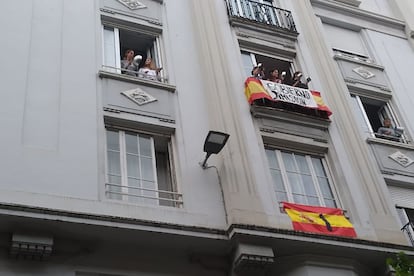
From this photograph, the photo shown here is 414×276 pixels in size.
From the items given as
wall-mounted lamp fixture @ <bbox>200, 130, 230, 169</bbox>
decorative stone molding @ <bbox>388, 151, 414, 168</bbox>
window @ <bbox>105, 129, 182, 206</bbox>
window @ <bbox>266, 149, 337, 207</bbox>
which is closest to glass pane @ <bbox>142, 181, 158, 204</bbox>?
window @ <bbox>105, 129, 182, 206</bbox>

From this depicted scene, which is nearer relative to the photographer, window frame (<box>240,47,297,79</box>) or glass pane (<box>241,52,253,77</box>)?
glass pane (<box>241,52,253,77</box>)

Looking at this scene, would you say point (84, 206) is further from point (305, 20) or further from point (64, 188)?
point (305, 20)

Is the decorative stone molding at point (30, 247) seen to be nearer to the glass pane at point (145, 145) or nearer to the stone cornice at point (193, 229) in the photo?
the stone cornice at point (193, 229)

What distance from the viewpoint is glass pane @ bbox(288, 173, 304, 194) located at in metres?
12.5

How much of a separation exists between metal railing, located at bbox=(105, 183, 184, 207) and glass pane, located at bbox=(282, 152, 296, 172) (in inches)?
116

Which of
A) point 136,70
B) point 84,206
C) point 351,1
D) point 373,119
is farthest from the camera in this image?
point 351,1

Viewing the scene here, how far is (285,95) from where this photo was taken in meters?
14.0

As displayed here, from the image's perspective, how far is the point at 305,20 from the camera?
1673 centimetres

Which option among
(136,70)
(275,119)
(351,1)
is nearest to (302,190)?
(275,119)

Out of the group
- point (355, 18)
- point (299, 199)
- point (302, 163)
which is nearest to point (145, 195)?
point (299, 199)

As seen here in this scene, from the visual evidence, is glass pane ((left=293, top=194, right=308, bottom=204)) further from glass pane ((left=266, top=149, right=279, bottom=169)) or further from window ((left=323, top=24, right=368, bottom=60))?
window ((left=323, top=24, right=368, bottom=60))

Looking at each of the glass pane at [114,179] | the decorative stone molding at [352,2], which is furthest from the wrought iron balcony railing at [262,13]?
the glass pane at [114,179]

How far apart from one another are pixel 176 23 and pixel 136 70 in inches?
81.8

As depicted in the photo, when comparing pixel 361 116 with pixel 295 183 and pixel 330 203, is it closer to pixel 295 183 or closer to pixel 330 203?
pixel 330 203
